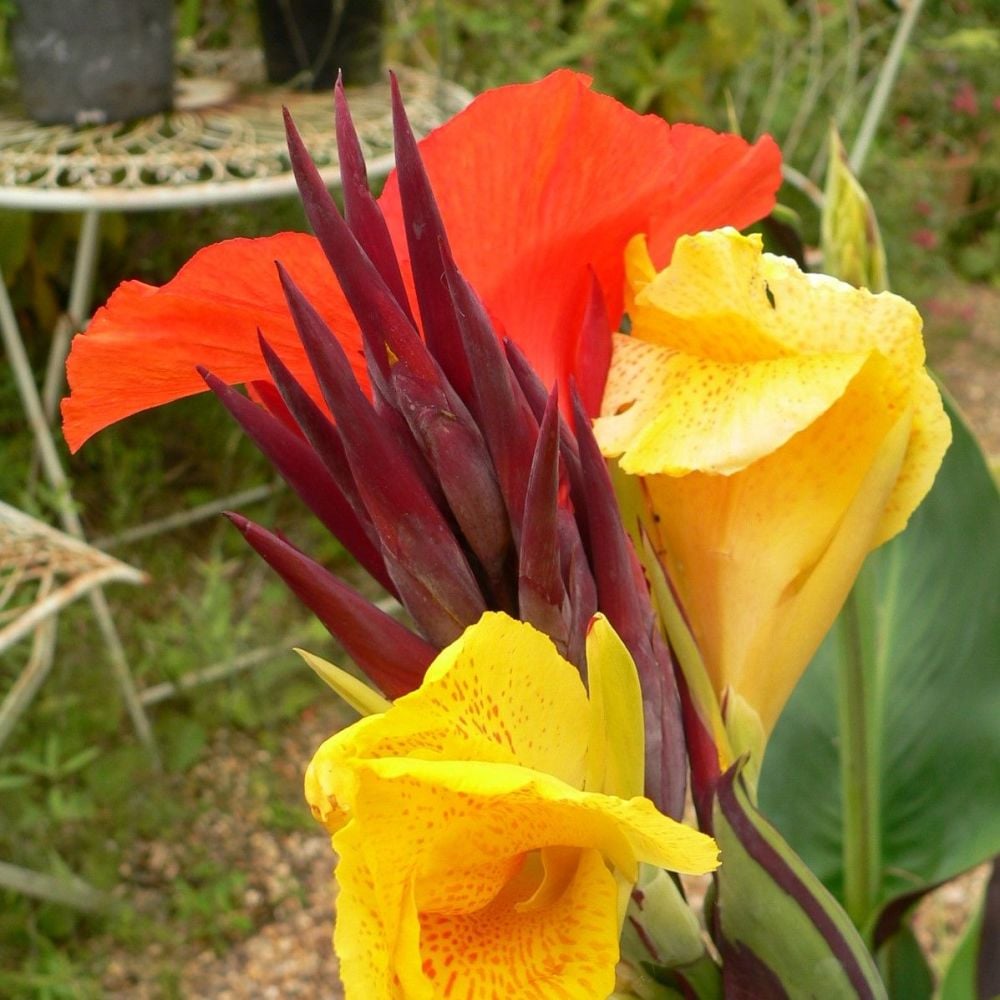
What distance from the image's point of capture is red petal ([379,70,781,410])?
300mm

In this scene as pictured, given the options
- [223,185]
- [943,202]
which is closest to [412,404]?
[223,185]

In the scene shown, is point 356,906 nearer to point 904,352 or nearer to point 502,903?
point 502,903

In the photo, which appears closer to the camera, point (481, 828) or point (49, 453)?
point (481, 828)

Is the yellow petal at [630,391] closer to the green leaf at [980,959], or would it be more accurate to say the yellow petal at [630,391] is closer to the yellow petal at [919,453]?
the yellow petal at [919,453]

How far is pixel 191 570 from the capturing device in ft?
7.48

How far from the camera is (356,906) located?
23 centimetres

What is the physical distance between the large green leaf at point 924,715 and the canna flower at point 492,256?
0.33 m

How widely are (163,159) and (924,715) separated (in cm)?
120

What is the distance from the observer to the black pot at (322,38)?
6.33 feet

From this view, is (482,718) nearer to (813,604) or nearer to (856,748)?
(813,604)

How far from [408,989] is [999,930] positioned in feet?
1.59

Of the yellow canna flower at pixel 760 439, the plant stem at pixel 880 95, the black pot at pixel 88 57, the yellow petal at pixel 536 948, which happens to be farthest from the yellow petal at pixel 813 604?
the black pot at pixel 88 57

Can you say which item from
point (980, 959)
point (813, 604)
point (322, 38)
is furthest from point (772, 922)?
point (322, 38)

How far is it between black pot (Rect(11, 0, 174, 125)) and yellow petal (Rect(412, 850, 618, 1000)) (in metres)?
1.64
